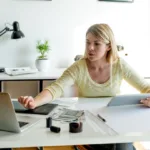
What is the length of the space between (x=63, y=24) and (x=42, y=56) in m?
0.47

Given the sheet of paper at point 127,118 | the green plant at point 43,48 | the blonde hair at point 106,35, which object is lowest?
the sheet of paper at point 127,118

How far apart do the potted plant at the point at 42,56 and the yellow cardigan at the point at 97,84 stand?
1.31m

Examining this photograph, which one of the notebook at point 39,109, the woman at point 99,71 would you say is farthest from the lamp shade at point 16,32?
the notebook at point 39,109

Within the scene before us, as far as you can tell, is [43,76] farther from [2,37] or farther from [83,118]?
[83,118]

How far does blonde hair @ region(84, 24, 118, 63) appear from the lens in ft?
5.65

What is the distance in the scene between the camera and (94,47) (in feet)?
5.65

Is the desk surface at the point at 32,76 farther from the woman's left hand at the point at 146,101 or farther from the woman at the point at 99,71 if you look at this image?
the woman's left hand at the point at 146,101

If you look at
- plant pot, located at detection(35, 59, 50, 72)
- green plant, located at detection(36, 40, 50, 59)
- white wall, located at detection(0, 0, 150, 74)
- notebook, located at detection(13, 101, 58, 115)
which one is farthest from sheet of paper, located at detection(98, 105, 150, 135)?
white wall, located at detection(0, 0, 150, 74)

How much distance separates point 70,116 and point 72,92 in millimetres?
1839

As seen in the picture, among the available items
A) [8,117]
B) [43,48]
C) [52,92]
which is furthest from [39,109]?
[43,48]

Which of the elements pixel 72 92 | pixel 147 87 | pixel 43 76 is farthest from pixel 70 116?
pixel 72 92

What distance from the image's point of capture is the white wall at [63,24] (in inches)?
126

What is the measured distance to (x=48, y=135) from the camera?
1021 mm

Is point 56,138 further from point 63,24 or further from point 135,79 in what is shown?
point 63,24
